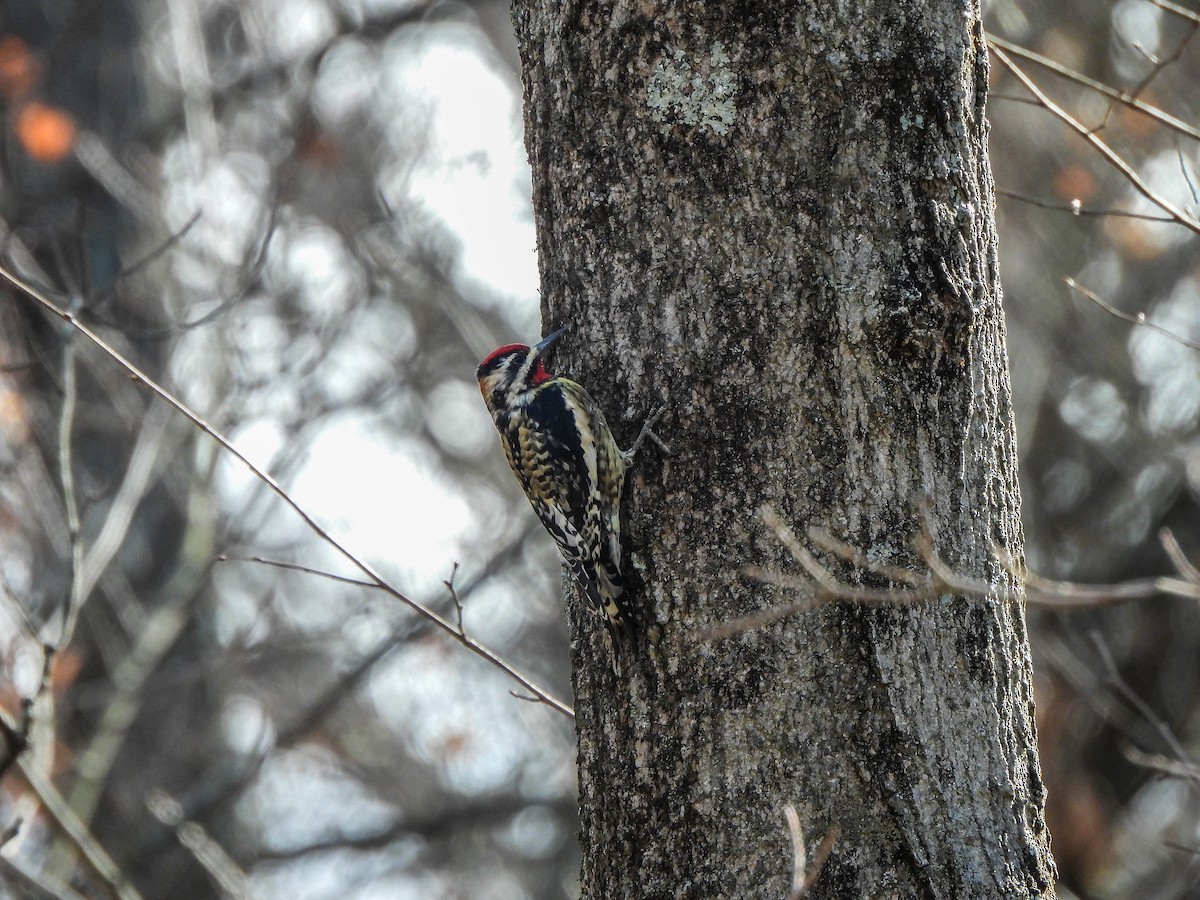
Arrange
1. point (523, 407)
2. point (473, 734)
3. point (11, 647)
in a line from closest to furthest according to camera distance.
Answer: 1. point (523, 407)
2. point (11, 647)
3. point (473, 734)

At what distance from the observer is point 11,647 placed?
741 cm

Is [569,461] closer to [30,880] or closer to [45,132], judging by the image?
[30,880]

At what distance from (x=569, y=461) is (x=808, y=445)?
1.51 meters

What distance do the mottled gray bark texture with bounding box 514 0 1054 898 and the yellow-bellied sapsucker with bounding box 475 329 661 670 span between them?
13 cm

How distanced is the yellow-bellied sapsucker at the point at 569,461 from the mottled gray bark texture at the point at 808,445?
0.13 metres

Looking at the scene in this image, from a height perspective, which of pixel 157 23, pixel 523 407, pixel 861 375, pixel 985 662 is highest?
pixel 157 23

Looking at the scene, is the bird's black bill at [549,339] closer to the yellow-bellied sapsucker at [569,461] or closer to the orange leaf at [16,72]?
the yellow-bellied sapsucker at [569,461]

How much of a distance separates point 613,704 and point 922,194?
1.37 meters

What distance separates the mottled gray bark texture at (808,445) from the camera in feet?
8.52

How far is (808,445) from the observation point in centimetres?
271

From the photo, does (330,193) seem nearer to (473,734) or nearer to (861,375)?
(473,734)

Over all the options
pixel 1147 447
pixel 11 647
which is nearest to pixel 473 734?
pixel 11 647

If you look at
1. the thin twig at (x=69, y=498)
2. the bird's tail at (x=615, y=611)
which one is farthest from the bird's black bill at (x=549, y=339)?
the thin twig at (x=69, y=498)

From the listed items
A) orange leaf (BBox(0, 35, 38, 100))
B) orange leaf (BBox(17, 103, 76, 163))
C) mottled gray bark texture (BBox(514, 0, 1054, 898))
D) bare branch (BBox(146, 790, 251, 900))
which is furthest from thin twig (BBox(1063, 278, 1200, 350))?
orange leaf (BBox(0, 35, 38, 100))
